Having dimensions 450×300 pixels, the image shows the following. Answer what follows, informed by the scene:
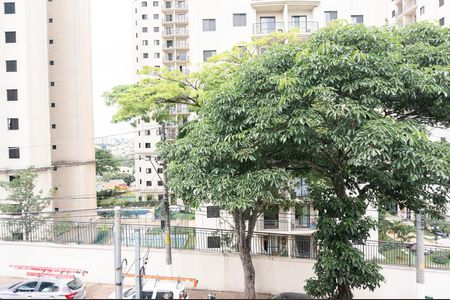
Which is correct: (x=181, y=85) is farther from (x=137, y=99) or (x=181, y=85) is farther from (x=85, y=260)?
(x=85, y=260)

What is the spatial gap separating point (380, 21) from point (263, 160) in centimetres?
1431

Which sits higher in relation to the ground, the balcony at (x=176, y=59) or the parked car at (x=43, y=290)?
the balcony at (x=176, y=59)

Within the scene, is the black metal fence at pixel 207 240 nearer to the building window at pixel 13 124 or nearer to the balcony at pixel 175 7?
the building window at pixel 13 124

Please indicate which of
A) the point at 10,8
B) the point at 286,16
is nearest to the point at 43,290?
the point at 286,16

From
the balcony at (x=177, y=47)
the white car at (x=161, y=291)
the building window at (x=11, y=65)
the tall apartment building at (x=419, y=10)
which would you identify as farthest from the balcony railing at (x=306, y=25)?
the balcony at (x=177, y=47)

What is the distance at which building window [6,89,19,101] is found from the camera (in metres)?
A: 22.7

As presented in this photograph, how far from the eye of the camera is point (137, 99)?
11.6 metres

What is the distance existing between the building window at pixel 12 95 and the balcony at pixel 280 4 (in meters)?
17.2

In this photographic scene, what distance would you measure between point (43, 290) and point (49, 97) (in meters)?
23.0

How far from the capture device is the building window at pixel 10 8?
2272 cm

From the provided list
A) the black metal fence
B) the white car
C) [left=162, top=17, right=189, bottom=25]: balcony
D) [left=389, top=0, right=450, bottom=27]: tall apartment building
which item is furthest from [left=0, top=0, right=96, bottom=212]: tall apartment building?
[left=389, top=0, right=450, bottom=27]: tall apartment building

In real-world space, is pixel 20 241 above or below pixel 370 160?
below

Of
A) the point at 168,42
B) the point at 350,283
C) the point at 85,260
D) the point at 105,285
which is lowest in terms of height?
the point at 105,285

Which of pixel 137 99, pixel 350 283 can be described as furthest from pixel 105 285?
pixel 350 283
